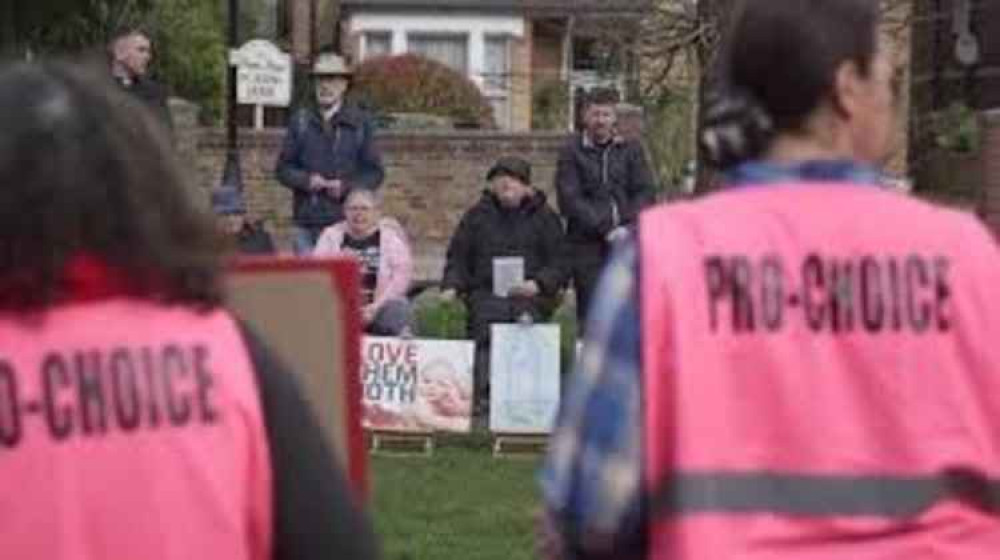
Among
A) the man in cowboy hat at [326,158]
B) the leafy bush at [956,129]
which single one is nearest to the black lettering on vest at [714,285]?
the man in cowboy hat at [326,158]

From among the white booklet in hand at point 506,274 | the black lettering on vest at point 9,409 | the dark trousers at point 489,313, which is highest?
the black lettering on vest at point 9,409

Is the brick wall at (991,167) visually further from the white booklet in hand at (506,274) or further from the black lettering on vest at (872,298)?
the black lettering on vest at (872,298)

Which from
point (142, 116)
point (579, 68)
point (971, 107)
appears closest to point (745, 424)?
point (142, 116)

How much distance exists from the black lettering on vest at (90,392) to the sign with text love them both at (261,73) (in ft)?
94.3

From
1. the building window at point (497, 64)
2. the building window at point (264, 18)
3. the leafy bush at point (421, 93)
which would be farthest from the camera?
the building window at point (497, 64)

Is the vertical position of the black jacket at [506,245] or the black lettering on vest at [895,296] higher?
the black lettering on vest at [895,296]

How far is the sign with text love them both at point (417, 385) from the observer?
15109 millimetres

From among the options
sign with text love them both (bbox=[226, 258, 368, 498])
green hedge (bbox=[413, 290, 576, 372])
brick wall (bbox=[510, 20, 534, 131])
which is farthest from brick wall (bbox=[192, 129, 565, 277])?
sign with text love them both (bbox=[226, 258, 368, 498])

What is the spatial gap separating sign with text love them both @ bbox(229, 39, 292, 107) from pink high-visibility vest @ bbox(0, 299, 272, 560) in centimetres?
2874

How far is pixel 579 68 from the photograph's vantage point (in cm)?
6331

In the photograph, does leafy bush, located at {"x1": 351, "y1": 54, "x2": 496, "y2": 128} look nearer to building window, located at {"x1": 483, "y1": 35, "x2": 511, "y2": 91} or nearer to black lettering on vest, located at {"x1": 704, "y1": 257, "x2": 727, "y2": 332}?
building window, located at {"x1": 483, "y1": 35, "x2": 511, "y2": 91}

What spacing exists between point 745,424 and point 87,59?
1114 millimetres

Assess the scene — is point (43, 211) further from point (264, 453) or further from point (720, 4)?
point (720, 4)

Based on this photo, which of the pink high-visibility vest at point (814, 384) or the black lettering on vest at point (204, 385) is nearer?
the black lettering on vest at point (204, 385)
